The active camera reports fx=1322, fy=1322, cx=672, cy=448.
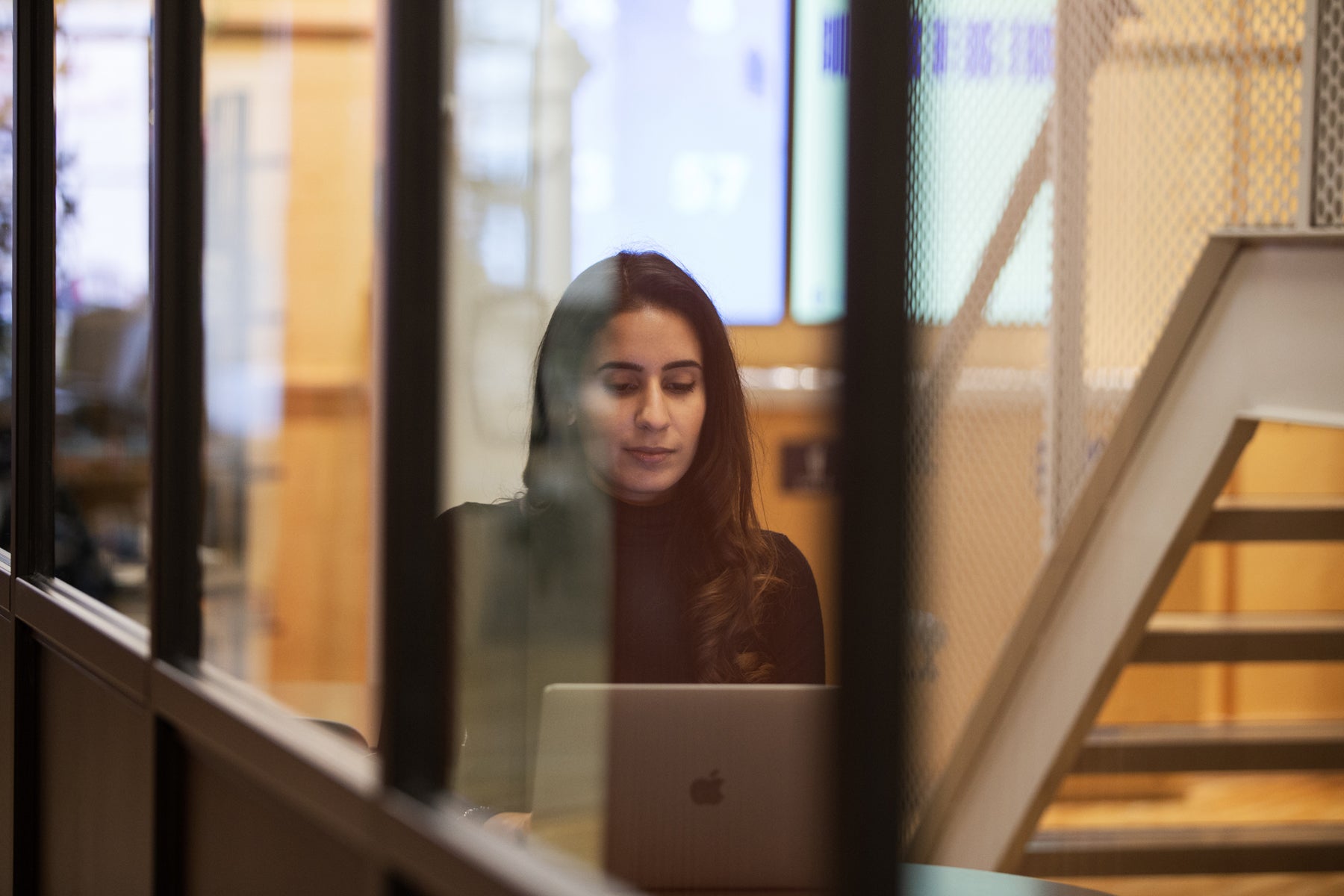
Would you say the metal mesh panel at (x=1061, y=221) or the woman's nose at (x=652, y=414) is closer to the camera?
the woman's nose at (x=652, y=414)

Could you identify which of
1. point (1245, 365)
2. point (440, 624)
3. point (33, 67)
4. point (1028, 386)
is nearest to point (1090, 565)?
point (1245, 365)

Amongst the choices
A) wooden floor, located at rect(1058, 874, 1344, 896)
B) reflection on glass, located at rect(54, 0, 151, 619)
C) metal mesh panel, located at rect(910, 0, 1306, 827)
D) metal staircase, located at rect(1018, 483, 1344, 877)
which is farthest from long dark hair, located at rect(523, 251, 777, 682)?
wooden floor, located at rect(1058, 874, 1344, 896)

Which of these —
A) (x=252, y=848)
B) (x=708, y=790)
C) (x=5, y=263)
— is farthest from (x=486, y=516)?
(x=5, y=263)

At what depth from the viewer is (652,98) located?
370 cm

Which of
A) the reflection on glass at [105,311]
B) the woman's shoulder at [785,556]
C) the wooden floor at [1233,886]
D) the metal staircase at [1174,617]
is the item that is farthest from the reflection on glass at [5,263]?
the wooden floor at [1233,886]

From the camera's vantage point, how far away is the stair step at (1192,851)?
250 cm

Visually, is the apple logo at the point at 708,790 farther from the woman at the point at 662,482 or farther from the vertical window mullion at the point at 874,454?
the woman at the point at 662,482

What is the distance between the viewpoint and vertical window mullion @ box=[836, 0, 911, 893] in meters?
0.58

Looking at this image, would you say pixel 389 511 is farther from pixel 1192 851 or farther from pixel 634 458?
pixel 1192 851

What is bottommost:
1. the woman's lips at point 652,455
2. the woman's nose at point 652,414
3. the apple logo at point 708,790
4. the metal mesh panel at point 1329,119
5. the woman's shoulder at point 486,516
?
the apple logo at point 708,790

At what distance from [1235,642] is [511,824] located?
5.73ft

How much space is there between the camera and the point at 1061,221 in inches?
95.3

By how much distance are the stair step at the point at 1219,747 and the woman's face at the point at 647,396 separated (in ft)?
4.03

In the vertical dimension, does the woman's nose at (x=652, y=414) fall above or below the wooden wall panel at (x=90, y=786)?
above
